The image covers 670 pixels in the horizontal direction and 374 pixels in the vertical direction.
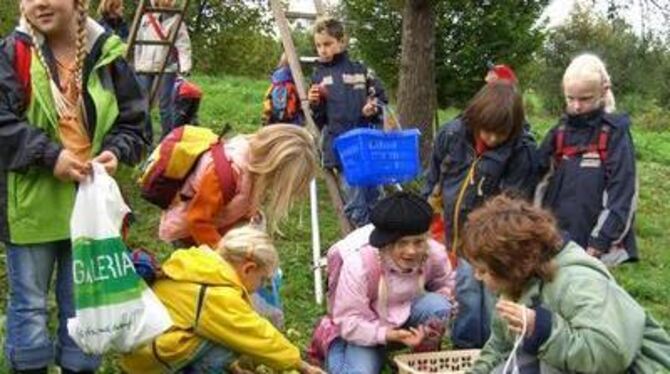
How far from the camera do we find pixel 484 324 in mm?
4922

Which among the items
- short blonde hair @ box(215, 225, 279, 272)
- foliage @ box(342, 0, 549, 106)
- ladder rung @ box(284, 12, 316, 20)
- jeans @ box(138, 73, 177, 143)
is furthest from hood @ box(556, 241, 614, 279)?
foliage @ box(342, 0, 549, 106)

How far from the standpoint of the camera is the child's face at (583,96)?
4.57m

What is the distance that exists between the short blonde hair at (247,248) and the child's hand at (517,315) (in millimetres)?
1209

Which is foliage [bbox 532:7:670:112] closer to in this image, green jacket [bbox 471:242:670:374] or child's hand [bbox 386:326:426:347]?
child's hand [bbox 386:326:426:347]

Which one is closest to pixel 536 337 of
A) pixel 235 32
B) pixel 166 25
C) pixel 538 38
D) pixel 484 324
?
pixel 484 324

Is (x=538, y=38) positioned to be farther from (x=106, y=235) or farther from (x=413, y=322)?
(x=106, y=235)

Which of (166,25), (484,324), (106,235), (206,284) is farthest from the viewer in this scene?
(166,25)

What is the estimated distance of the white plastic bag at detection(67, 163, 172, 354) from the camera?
359cm

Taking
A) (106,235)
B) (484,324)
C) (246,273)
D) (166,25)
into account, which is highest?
(166,25)

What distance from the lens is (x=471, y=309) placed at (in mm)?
4875

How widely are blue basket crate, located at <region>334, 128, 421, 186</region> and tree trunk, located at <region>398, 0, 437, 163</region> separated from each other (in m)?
3.58

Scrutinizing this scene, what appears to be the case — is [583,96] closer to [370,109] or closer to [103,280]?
[103,280]

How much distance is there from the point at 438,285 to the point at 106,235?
1.89 metres

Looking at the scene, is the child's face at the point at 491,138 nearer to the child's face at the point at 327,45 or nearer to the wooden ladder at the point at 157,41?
the child's face at the point at 327,45
